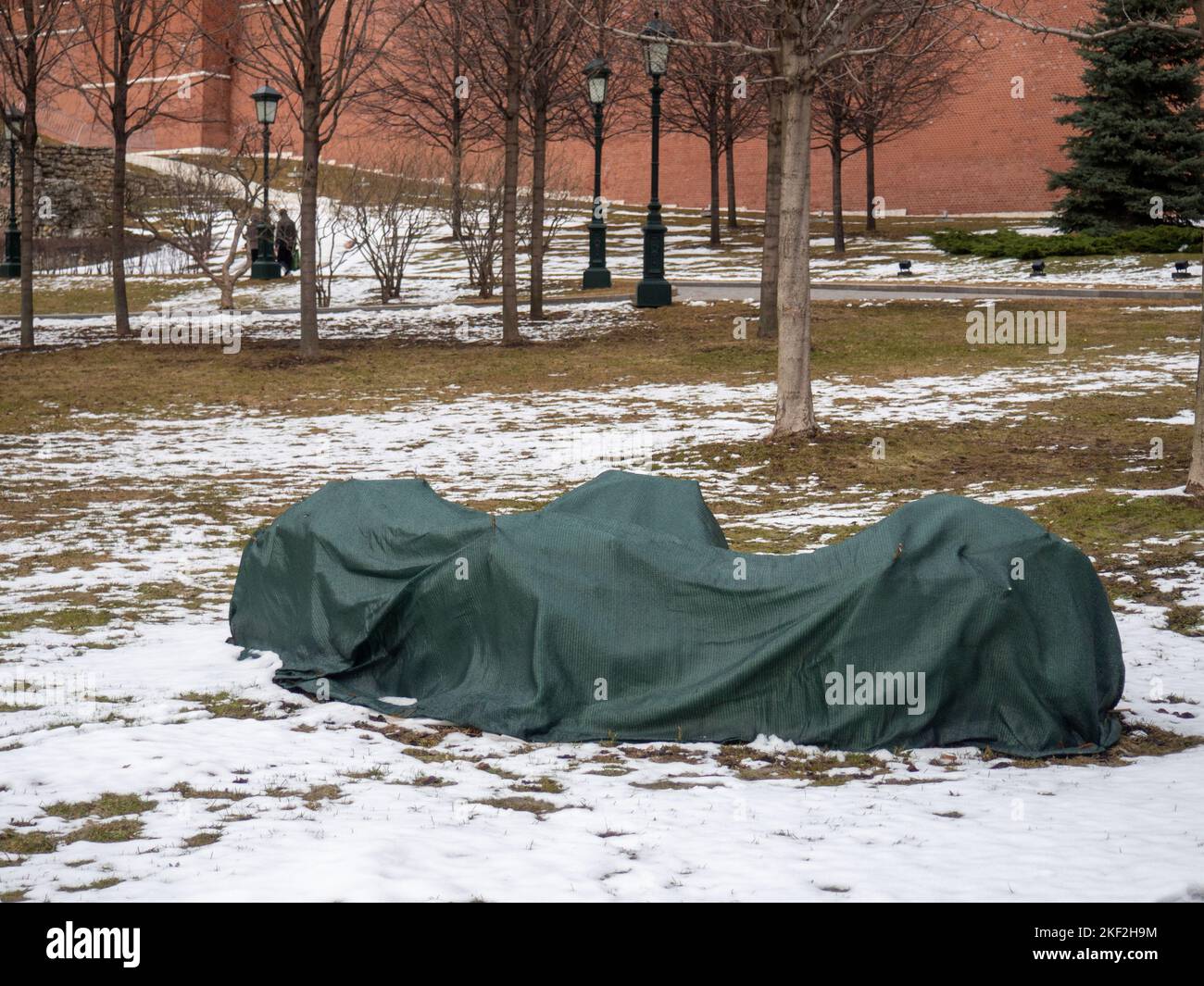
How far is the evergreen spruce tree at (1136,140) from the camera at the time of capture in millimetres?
32094

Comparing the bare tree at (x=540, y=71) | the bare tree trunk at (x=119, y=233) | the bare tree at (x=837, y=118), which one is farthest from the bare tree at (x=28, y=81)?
the bare tree at (x=837, y=118)

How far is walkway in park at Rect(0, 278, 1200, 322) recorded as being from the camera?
24016mm

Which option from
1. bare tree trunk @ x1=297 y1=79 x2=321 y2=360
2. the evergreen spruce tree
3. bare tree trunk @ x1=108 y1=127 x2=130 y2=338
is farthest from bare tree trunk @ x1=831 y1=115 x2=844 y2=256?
bare tree trunk @ x1=108 y1=127 x2=130 y2=338

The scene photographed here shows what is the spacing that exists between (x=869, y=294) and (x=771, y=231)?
5.37 m

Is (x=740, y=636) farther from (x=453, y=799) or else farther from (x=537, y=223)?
(x=537, y=223)

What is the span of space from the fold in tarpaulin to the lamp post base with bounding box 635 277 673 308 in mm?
17200

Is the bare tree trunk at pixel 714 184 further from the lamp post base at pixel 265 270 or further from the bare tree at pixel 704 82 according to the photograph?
the lamp post base at pixel 265 270

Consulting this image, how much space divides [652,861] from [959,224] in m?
41.2

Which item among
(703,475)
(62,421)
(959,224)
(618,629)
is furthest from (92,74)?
(618,629)

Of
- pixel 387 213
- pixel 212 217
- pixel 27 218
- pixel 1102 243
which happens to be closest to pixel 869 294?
pixel 1102 243

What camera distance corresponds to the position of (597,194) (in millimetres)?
26359

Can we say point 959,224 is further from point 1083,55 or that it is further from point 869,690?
point 869,690

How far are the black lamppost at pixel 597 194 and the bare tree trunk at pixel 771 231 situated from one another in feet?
13.4

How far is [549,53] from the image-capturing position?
2222 cm
